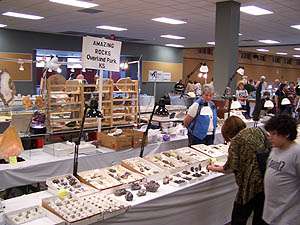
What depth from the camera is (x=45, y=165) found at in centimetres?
353

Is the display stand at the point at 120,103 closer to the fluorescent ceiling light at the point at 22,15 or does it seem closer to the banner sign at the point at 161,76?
the fluorescent ceiling light at the point at 22,15

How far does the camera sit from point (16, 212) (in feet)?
6.79

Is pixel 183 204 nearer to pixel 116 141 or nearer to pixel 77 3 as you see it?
pixel 116 141

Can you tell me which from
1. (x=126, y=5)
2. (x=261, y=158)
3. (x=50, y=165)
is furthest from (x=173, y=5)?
(x=261, y=158)

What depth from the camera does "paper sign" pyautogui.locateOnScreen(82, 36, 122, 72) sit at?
364 centimetres

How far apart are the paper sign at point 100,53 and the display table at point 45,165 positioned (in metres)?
1.00

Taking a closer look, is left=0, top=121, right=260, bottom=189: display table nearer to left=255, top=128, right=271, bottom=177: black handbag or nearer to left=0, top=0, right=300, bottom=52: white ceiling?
left=255, top=128, right=271, bottom=177: black handbag

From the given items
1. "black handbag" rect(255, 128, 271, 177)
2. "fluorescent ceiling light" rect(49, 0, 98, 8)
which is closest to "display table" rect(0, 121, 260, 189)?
"black handbag" rect(255, 128, 271, 177)

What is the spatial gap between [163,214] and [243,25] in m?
7.78

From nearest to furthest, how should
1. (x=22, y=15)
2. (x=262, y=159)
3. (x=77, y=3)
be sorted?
1. (x=262, y=159)
2. (x=77, y=3)
3. (x=22, y=15)

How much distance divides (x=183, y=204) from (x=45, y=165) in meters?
1.57

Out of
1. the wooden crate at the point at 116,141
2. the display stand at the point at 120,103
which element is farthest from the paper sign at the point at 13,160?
the display stand at the point at 120,103

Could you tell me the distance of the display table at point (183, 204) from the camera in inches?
91.7

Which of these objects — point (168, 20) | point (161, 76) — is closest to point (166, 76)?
point (161, 76)
